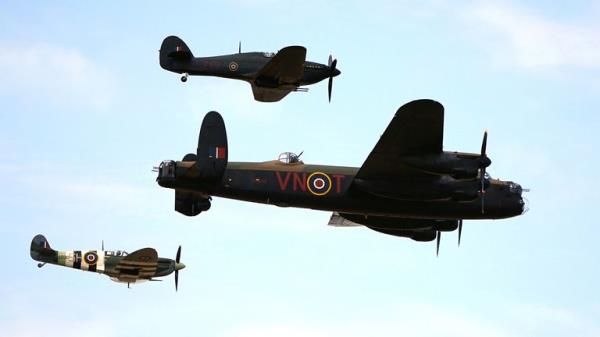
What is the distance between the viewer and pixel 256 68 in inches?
1921

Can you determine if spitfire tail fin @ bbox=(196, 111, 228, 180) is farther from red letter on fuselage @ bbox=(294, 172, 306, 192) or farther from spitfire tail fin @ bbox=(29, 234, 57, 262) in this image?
spitfire tail fin @ bbox=(29, 234, 57, 262)

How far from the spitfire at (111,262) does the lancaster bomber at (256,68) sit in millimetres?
9224

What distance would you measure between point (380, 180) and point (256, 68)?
14612 millimetres

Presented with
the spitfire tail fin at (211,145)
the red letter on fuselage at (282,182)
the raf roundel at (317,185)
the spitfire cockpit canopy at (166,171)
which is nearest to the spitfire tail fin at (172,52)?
the red letter on fuselage at (282,182)

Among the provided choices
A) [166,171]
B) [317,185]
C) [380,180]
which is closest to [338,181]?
[317,185]

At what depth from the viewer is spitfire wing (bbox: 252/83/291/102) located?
1932 inches

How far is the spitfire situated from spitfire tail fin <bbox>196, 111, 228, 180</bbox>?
1769cm

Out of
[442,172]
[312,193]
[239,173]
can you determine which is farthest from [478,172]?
[239,173]

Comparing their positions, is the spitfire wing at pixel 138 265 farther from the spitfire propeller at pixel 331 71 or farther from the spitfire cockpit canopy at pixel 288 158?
the spitfire cockpit canopy at pixel 288 158

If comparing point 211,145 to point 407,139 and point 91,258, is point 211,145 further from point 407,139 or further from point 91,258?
point 91,258

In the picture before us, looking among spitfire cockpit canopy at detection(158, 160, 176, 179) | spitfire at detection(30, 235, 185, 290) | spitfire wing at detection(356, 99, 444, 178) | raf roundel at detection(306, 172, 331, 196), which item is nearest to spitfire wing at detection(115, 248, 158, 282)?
spitfire at detection(30, 235, 185, 290)

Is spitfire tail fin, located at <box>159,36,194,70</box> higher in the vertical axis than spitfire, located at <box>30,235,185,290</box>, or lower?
higher

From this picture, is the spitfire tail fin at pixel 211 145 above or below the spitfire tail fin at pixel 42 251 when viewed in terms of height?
above

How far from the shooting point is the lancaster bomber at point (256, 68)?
4759 cm
